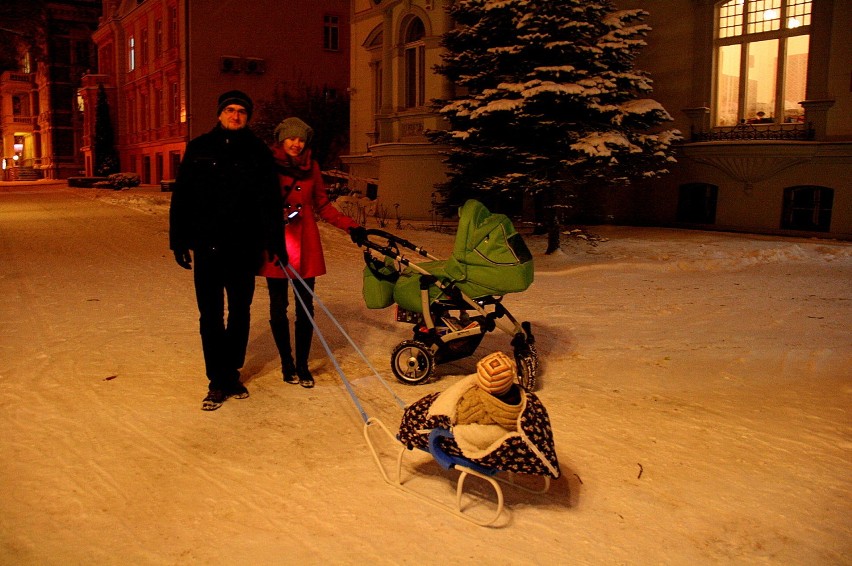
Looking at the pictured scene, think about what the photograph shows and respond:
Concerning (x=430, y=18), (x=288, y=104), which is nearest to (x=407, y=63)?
(x=430, y=18)

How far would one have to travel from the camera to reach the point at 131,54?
47625mm

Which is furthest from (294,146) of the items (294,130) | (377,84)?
(377,84)

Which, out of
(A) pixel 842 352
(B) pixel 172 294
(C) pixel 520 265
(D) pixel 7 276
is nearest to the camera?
(C) pixel 520 265

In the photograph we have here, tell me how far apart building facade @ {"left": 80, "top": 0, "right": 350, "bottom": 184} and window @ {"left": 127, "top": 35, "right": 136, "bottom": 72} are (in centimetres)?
266

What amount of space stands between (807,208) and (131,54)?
136 feet

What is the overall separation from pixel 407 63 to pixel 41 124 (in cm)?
5494

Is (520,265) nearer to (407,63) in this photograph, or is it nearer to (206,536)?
(206,536)

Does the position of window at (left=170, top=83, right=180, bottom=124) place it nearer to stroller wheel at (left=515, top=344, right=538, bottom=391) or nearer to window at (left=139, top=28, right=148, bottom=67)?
window at (left=139, top=28, right=148, bottom=67)

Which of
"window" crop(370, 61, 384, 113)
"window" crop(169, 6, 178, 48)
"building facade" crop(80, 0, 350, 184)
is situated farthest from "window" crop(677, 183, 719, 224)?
"window" crop(169, 6, 178, 48)

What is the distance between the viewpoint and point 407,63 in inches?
878

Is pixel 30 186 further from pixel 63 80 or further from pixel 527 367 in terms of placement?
pixel 527 367

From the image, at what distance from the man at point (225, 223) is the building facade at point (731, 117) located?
46.5 feet

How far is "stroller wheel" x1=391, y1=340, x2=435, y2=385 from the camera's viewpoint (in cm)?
626

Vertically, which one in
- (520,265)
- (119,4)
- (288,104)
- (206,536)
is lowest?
(206,536)
